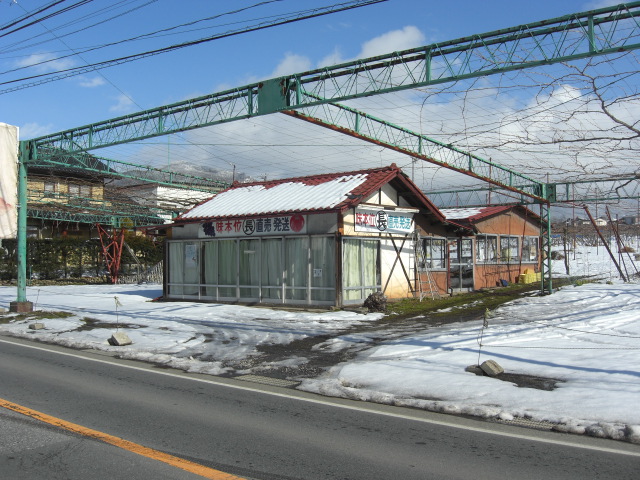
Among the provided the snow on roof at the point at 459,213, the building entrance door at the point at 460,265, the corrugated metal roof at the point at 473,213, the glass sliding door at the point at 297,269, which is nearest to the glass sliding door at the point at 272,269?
the glass sliding door at the point at 297,269

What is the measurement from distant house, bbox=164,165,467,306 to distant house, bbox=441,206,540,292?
3315mm

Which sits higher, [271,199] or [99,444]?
[271,199]

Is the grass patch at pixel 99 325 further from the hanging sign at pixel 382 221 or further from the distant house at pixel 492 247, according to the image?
the distant house at pixel 492 247

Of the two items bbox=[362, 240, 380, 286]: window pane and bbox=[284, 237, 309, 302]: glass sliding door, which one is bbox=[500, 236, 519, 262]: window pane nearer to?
bbox=[362, 240, 380, 286]: window pane

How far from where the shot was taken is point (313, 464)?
5.33 metres

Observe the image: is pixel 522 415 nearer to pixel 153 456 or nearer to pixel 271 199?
pixel 153 456

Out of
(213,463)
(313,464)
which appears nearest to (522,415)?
(313,464)

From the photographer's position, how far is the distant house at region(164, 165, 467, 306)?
63.8ft

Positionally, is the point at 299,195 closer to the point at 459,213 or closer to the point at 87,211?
the point at 459,213

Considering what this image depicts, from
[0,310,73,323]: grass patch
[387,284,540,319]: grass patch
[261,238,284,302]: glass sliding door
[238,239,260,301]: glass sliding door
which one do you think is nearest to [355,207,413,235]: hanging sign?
[387,284,540,319]: grass patch

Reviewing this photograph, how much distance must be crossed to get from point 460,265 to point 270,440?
2148 cm

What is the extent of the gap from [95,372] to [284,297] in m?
10.6

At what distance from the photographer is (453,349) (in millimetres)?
11234

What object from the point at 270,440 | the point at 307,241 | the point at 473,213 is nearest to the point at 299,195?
the point at 307,241
